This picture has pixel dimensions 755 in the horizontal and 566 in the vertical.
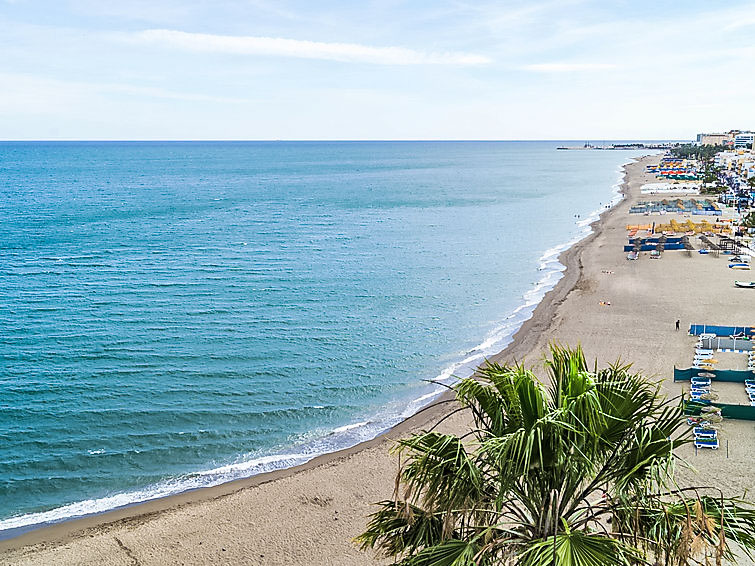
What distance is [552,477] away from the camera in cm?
604

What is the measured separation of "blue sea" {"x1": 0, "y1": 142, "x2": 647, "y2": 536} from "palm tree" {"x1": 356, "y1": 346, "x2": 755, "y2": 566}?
5974 mm

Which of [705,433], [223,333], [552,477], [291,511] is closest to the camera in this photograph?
[552,477]

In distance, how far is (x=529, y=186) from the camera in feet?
367

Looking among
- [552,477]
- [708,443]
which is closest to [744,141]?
[708,443]

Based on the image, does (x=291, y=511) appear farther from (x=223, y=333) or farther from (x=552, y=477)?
(x=223, y=333)

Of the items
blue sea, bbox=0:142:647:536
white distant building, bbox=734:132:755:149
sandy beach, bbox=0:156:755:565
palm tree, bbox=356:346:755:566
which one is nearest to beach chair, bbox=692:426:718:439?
sandy beach, bbox=0:156:755:565

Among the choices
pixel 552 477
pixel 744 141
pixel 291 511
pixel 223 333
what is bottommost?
pixel 291 511

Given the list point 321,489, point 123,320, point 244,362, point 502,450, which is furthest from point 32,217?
point 502,450

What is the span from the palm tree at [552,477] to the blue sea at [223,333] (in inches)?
A: 235

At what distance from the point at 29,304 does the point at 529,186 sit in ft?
296

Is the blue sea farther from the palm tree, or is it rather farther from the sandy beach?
the palm tree

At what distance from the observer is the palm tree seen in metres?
5.82

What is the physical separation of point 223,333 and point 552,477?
2536cm

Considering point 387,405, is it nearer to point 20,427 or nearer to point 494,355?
point 494,355
